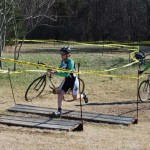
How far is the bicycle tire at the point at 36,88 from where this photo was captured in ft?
39.5

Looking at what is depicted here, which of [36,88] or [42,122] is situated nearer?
[42,122]

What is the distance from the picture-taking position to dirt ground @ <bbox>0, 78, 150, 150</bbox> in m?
7.32

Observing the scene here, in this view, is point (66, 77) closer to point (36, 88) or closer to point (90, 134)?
point (90, 134)

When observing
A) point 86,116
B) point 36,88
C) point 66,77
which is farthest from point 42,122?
point 36,88

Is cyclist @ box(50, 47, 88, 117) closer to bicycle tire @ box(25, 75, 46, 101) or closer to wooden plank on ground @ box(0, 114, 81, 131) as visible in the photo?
wooden plank on ground @ box(0, 114, 81, 131)

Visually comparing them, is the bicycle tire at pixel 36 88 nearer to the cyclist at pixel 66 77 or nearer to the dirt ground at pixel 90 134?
the dirt ground at pixel 90 134

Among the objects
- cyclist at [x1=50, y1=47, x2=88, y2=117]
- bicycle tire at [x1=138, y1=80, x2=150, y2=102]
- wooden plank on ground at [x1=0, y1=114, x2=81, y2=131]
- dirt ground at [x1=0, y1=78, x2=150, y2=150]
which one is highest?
cyclist at [x1=50, y1=47, x2=88, y2=117]

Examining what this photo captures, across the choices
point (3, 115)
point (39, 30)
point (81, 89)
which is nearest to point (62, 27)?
point (39, 30)

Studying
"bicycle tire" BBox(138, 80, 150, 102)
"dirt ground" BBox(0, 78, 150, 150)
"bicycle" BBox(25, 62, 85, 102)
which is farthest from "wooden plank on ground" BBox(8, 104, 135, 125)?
"bicycle tire" BBox(138, 80, 150, 102)

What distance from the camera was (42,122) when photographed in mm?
8977

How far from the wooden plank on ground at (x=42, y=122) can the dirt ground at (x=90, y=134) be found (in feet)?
0.62

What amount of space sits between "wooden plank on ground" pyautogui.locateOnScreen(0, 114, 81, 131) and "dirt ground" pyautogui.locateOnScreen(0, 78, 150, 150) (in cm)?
19

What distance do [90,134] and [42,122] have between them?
1.13m

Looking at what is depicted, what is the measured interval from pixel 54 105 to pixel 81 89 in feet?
6.79
